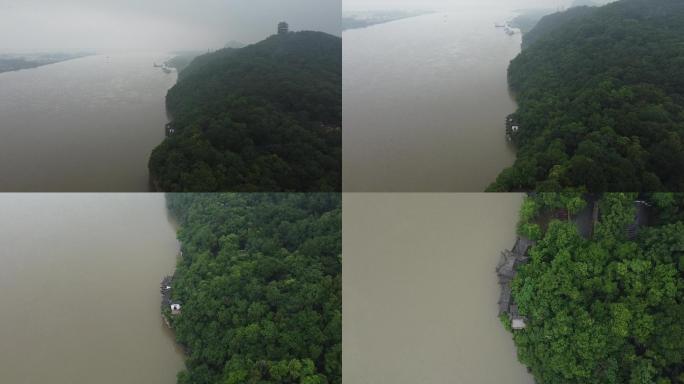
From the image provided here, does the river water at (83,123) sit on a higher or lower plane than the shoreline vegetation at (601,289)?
higher

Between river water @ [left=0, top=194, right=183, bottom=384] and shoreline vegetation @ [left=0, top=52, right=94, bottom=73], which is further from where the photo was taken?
shoreline vegetation @ [left=0, top=52, right=94, bottom=73]

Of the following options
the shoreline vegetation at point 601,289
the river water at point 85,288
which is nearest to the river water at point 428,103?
the shoreline vegetation at point 601,289

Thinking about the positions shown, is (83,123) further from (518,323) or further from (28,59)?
(518,323)

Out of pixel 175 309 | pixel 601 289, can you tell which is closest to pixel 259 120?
pixel 175 309

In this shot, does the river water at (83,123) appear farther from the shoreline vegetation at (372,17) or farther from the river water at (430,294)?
the river water at (430,294)

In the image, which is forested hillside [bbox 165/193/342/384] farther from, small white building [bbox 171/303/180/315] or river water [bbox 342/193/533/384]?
river water [bbox 342/193/533/384]

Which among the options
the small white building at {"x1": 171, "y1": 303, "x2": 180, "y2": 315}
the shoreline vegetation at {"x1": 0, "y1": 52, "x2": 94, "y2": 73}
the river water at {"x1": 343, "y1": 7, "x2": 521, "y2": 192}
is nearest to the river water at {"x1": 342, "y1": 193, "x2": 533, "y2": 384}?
the river water at {"x1": 343, "y1": 7, "x2": 521, "y2": 192}
